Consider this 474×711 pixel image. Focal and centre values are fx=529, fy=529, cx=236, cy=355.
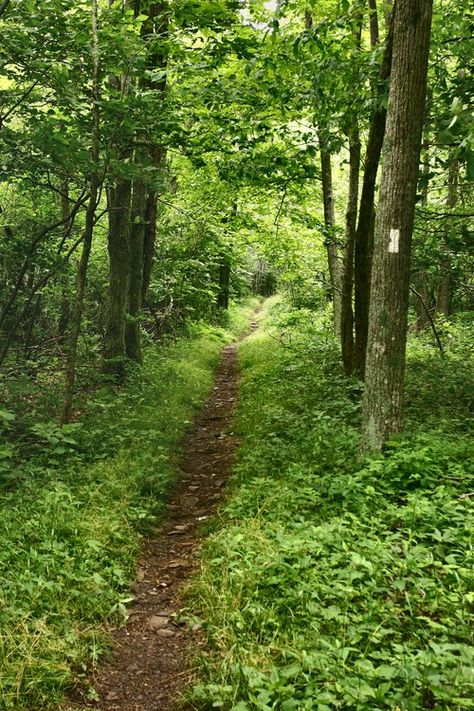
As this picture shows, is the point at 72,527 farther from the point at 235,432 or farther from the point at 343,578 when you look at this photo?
the point at 235,432

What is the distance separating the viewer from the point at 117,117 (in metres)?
7.85

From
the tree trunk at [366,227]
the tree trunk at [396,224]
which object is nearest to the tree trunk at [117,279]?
the tree trunk at [366,227]

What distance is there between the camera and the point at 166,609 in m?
4.89

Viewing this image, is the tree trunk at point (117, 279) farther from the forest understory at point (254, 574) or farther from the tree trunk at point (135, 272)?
the forest understory at point (254, 574)

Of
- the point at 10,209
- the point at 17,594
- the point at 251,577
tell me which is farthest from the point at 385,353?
the point at 10,209

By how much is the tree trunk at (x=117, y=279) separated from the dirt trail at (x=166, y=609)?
340cm

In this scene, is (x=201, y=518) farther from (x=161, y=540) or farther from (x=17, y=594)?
(x=17, y=594)

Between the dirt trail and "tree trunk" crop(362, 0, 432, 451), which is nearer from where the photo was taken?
the dirt trail

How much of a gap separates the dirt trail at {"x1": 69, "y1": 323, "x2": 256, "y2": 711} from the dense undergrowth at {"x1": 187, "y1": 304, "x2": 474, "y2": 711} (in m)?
0.29

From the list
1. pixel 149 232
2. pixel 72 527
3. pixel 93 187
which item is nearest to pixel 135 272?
pixel 149 232

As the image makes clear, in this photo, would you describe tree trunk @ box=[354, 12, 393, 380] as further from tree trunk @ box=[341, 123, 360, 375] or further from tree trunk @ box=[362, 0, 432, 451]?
tree trunk @ box=[362, 0, 432, 451]

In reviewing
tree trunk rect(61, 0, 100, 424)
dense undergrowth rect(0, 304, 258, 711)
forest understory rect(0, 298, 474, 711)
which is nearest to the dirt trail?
forest understory rect(0, 298, 474, 711)

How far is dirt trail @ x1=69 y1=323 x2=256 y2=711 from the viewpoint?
390cm

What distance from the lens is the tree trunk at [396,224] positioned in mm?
5684
